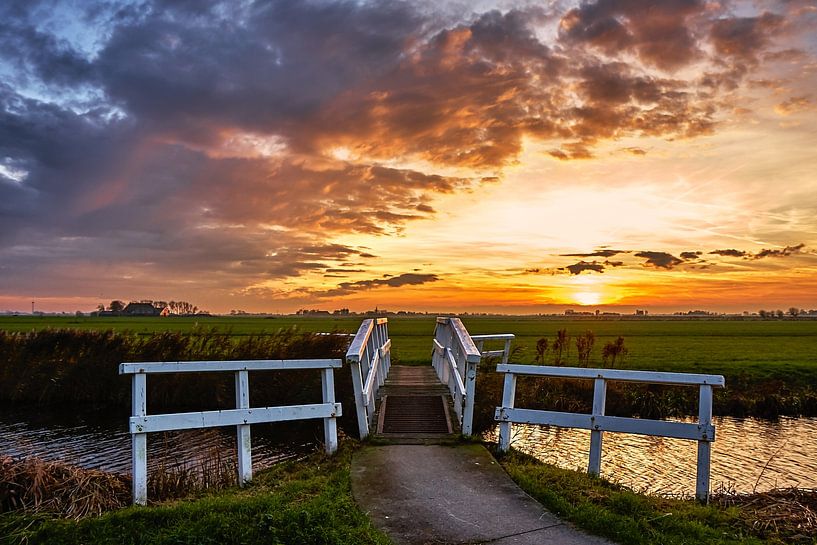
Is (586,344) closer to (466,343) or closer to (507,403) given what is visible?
(466,343)

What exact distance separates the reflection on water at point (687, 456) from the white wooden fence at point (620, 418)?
2.83 m

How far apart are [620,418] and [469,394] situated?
248cm

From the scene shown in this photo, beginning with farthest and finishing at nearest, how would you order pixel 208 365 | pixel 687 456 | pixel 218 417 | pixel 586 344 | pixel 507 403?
pixel 586 344 < pixel 687 456 < pixel 507 403 < pixel 208 365 < pixel 218 417

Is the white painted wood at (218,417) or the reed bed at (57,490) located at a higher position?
the white painted wood at (218,417)

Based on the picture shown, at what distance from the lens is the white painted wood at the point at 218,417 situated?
7.38 meters

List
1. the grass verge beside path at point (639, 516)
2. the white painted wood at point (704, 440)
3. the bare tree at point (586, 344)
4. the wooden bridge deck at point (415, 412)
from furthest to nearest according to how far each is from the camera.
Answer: the bare tree at point (586, 344), the wooden bridge deck at point (415, 412), the white painted wood at point (704, 440), the grass verge beside path at point (639, 516)

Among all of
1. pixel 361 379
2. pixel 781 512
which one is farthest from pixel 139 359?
pixel 781 512

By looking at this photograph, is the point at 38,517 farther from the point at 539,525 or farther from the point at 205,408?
the point at 205,408

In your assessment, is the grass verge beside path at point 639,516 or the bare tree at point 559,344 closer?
the grass verge beside path at point 639,516

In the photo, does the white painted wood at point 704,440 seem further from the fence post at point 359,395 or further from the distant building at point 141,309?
the distant building at point 141,309

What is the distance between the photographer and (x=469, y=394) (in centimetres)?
962

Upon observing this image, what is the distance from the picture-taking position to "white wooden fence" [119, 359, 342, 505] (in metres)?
7.32

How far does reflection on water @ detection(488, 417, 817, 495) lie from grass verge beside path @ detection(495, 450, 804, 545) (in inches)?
147

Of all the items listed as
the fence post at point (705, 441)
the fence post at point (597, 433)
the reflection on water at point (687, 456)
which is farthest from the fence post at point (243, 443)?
the reflection on water at point (687, 456)
